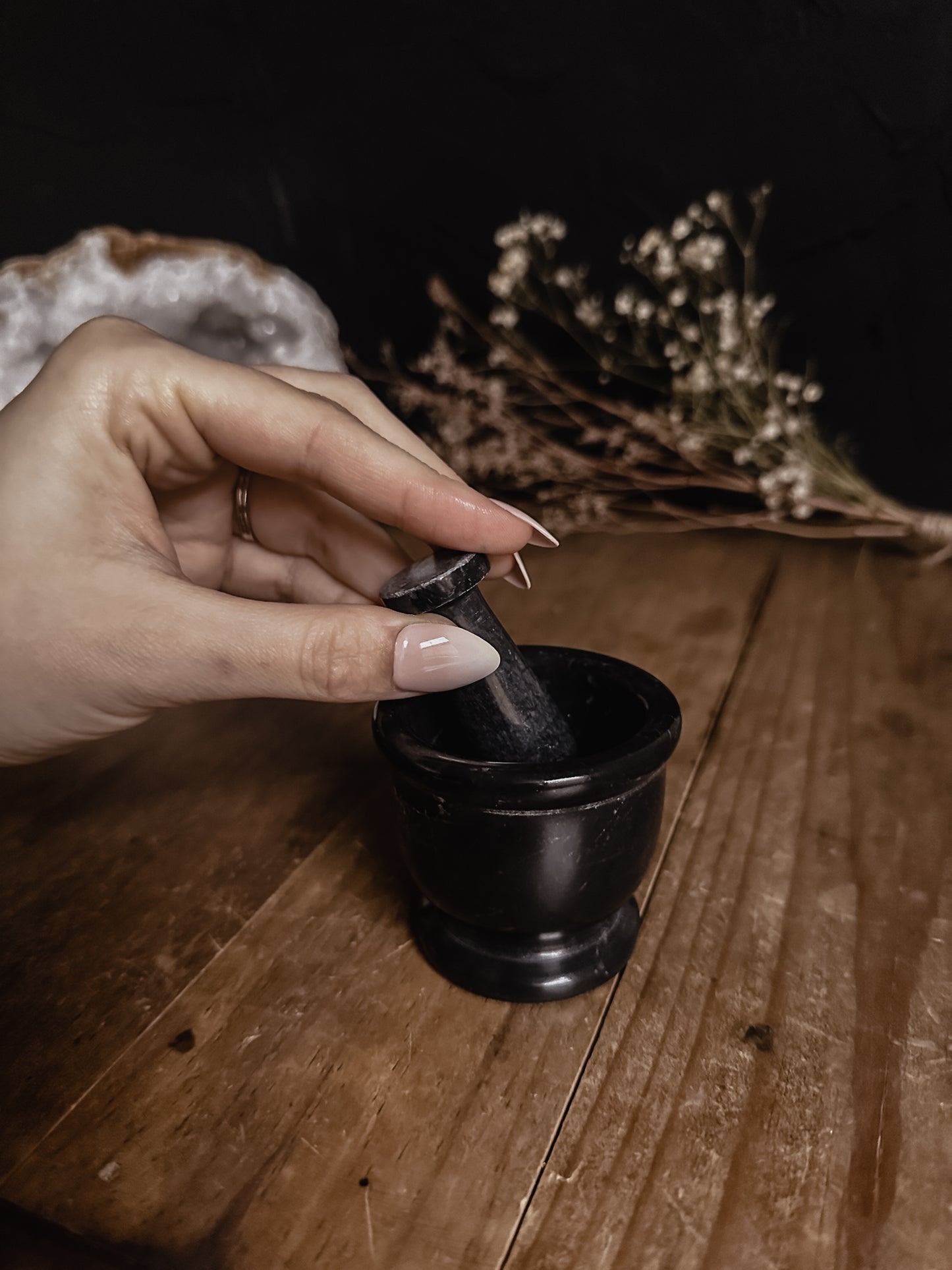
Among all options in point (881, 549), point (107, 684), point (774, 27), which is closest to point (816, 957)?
point (107, 684)

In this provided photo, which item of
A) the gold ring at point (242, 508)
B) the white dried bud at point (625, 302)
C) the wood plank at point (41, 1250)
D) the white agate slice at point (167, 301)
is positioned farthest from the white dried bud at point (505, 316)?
the wood plank at point (41, 1250)

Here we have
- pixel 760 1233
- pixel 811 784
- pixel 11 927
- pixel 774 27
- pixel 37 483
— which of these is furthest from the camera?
pixel 774 27

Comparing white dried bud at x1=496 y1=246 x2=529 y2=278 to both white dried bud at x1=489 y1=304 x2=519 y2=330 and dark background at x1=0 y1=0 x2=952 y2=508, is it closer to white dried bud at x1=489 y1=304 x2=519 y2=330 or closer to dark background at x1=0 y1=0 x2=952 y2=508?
white dried bud at x1=489 y1=304 x2=519 y2=330

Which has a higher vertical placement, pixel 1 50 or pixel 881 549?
pixel 1 50

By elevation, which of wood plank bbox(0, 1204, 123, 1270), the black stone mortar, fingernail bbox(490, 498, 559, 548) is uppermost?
fingernail bbox(490, 498, 559, 548)

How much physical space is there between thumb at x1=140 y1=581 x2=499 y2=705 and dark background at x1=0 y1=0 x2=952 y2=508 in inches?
43.7

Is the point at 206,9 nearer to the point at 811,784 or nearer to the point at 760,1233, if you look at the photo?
the point at 811,784

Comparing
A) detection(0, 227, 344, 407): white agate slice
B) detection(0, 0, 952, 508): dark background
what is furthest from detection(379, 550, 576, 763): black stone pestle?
detection(0, 0, 952, 508): dark background

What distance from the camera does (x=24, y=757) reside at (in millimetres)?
776

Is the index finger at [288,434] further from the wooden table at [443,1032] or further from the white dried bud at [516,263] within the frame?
the white dried bud at [516,263]

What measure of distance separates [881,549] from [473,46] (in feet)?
3.70

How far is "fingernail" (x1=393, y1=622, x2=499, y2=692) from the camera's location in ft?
2.21

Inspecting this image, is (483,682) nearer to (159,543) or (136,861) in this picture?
(159,543)

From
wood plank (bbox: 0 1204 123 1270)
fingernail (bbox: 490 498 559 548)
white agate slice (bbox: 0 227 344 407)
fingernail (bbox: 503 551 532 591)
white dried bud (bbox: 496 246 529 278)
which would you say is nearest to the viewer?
wood plank (bbox: 0 1204 123 1270)
